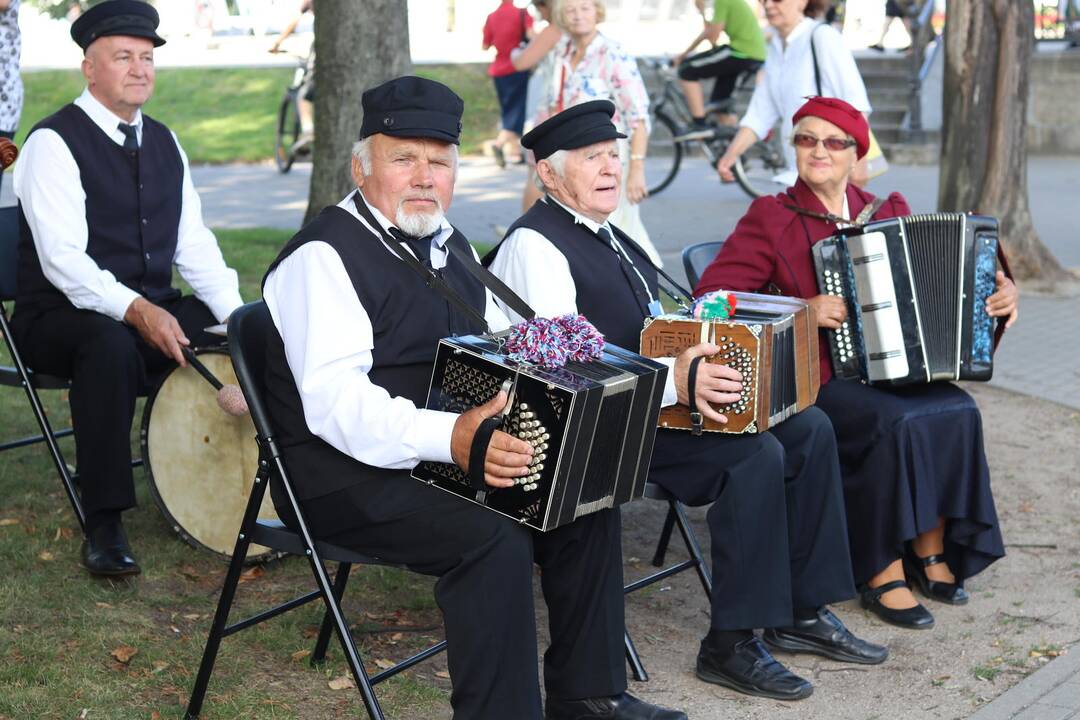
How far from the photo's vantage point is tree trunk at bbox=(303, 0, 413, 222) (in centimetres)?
809

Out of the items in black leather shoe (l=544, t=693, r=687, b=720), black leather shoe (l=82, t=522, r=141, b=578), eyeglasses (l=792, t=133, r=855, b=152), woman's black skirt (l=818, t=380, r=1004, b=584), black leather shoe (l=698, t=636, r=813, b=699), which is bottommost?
black leather shoe (l=698, t=636, r=813, b=699)

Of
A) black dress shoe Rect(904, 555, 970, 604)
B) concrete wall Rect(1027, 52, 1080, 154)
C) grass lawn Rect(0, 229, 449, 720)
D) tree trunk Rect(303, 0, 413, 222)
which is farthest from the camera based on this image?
concrete wall Rect(1027, 52, 1080, 154)

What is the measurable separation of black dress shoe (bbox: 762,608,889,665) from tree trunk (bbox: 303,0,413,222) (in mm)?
4779

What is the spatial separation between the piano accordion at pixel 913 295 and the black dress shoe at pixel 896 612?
693mm

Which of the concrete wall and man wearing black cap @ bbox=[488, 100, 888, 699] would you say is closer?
man wearing black cap @ bbox=[488, 100, 888, 699]

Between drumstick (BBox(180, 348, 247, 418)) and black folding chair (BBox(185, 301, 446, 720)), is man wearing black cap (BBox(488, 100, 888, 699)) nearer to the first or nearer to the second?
black folding chair (BBox(185, 301, 446, 720))

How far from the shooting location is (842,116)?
4.70 meters

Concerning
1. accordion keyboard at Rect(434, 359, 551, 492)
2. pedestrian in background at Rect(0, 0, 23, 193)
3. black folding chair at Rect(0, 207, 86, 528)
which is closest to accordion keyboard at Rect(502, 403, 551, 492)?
accordion keyboard at Rect(434, 359, 551, 492)

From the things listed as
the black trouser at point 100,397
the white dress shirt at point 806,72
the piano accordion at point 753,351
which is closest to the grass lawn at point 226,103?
the white dress shirt at point 806,72

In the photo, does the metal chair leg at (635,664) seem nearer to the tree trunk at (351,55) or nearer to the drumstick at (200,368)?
the drumstick at (200,368)

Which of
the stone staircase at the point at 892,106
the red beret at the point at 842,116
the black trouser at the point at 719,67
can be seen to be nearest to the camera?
the red beret at the point at 842,116

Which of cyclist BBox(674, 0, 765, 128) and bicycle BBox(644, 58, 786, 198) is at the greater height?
cyclist BBox(674, 0, 765, 128)

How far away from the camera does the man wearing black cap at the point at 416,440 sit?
3275 mm

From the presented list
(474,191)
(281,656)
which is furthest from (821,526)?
(474,191)
